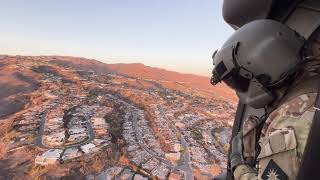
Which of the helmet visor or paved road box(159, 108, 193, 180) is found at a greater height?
the helmet visor

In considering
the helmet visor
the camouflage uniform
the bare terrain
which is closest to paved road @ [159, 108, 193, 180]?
the bare terrain

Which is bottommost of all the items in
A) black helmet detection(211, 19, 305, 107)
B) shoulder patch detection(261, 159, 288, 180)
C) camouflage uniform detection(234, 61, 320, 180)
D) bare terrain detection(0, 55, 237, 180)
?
bare terrain detection(0, 55, 237, 180)

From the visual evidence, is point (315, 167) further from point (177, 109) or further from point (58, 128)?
point (177, 109)

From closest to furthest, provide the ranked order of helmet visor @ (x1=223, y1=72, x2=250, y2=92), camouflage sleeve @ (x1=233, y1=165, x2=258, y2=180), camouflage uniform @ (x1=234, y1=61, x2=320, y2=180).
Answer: camouflage uniform @ (x1=234, y1=61, x2=320, y2=180) → camouflage sleeve @ (x1=233, y1=165, x2=258, y2=180) → helmet visor @ (x1=223, y1=72, x2=250, y2=92)

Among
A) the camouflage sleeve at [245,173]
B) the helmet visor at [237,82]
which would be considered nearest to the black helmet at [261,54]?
the helmet visor at [237,82]

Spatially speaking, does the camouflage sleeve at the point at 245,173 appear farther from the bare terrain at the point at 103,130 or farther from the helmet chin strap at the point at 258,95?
the bare terrain at the point at 103,130

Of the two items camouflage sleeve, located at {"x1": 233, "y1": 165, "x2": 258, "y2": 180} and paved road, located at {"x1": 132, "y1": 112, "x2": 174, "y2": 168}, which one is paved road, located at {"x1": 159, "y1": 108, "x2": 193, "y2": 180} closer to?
paved road, located at {"x1": 132, "y1": 112, "x2": 174, "y2": 168}
